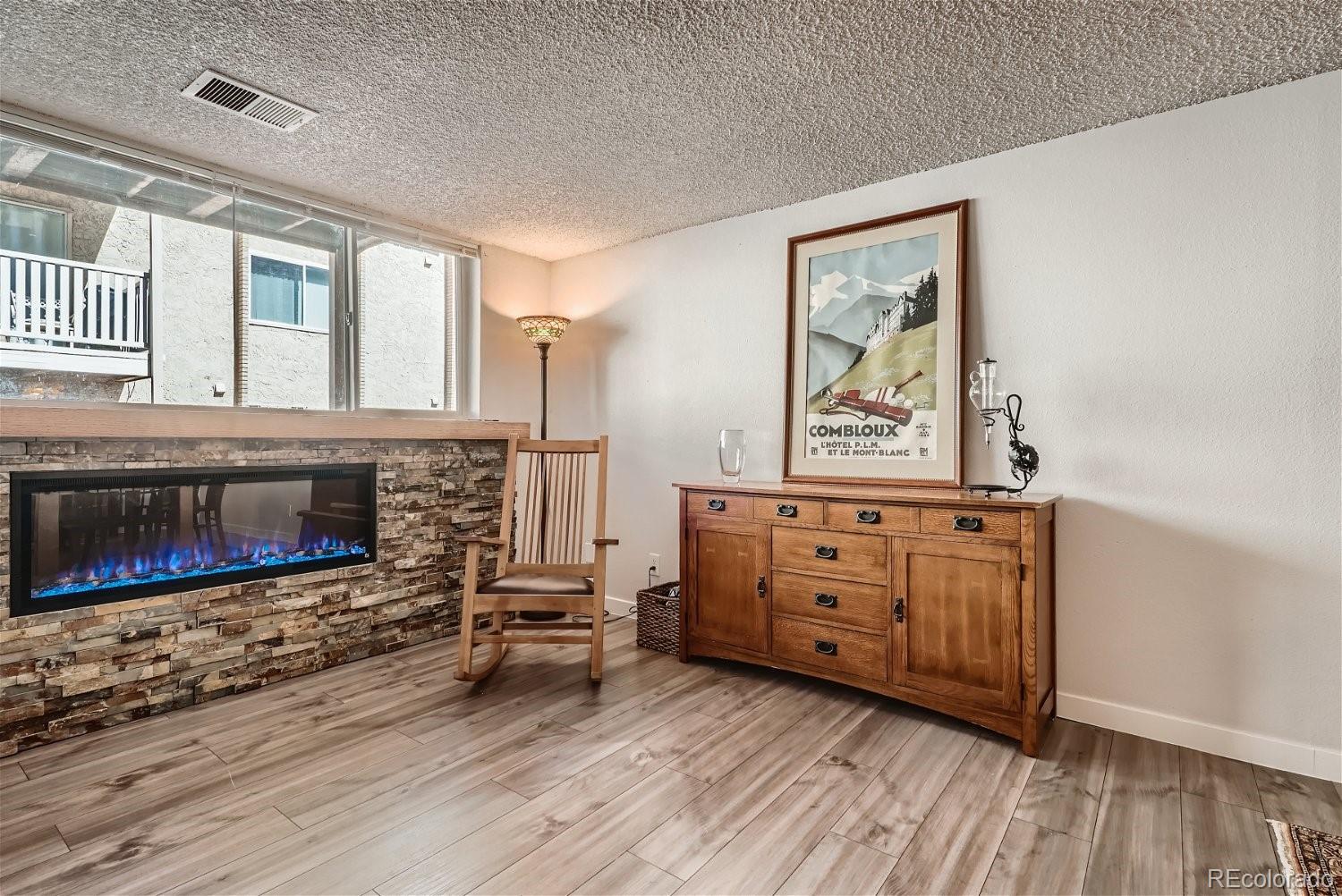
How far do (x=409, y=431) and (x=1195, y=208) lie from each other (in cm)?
349

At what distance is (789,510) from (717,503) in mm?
391

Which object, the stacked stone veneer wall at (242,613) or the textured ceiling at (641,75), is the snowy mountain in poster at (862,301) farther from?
the stacked stone veneer wall at (242,613)

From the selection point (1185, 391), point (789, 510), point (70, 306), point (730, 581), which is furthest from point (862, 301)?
point (70, 306)

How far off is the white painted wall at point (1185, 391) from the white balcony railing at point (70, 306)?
131 inches

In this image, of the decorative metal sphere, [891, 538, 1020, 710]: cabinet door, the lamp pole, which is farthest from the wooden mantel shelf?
the decorative metal sphere

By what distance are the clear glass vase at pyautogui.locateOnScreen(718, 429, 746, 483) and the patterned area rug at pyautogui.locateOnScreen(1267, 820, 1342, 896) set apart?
225 cm

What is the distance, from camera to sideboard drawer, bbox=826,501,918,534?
267 centimetres

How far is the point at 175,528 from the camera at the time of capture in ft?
9.34

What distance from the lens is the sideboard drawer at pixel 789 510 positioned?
2.93 meters

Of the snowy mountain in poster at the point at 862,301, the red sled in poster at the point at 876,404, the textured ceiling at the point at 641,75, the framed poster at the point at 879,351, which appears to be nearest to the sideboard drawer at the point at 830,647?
the framed poster at the point at 879,351

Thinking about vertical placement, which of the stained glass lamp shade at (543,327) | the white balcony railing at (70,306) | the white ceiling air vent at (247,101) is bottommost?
the white balcony railing at (70,306)

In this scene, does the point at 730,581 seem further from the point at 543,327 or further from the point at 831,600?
the point at 543,327

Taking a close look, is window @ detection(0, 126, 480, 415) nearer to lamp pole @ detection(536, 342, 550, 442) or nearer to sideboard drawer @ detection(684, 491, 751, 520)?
lamp pole @ detection(536, 342, 550, 442)

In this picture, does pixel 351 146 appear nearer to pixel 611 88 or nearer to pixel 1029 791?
pixel 611 88
